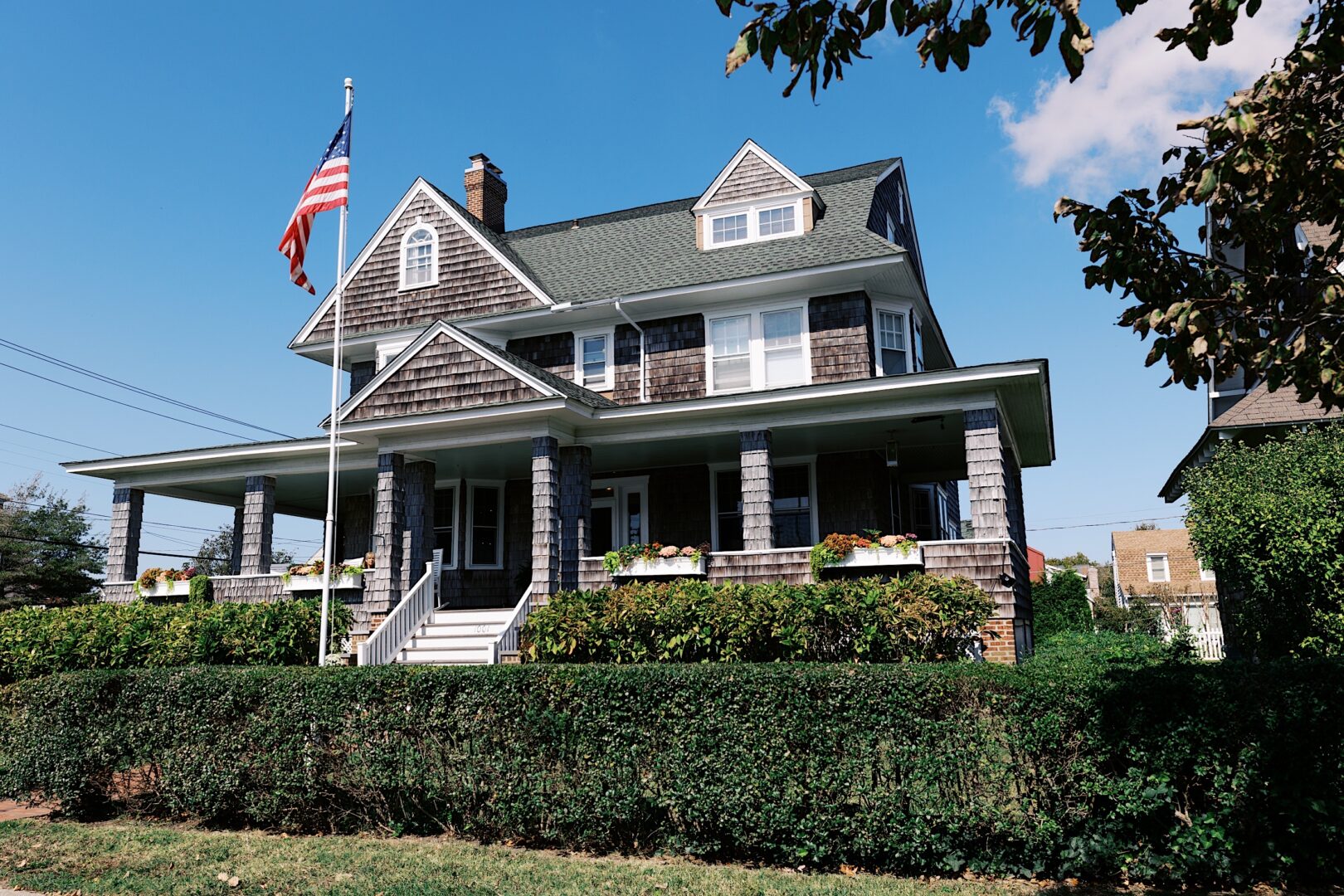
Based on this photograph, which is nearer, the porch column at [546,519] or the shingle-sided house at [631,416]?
the porch column at [546,519]

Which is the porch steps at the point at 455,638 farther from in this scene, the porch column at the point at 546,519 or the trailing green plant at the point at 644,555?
the trailing green plant at the point at 644,555

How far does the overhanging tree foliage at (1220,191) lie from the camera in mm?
4180

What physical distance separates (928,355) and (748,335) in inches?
235

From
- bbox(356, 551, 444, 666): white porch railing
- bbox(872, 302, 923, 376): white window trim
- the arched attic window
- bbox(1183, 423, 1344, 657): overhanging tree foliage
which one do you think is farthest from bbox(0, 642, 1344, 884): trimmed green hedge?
the arched attic window

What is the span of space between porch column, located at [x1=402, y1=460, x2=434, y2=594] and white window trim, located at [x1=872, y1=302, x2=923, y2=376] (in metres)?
8.39

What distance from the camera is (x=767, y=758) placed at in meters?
7.55

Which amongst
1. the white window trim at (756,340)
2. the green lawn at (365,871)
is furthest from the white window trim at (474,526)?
the green lawn at (365,871)

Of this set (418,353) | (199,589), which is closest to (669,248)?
(418,353)

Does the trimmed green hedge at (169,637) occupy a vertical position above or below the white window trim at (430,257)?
below

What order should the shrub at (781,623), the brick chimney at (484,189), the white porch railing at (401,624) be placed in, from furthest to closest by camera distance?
the brick chimney at (484,189) < the white porch railing at (401,624) < the shrub at (781,623)

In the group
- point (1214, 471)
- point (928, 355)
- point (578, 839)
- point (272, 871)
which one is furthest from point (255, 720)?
point (928, 355)

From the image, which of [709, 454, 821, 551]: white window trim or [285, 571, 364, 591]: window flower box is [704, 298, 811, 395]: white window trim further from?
[285, 571, 364, 591]: window flower box

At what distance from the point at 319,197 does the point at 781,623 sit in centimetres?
997

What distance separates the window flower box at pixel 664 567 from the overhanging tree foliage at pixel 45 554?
41078 millimetres
